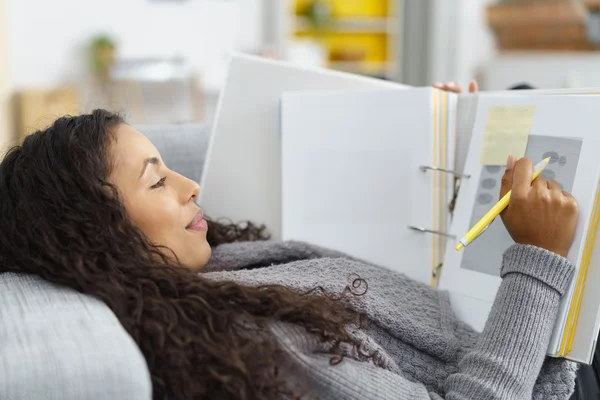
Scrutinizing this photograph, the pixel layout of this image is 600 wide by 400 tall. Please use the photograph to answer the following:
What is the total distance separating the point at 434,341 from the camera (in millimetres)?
933

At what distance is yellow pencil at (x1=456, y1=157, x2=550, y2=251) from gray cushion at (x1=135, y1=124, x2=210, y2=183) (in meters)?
0.71

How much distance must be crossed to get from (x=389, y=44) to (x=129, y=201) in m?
3.82

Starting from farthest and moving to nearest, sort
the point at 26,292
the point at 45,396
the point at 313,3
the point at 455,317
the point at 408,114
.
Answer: the point at 313,3 → the point at 408,114 → the point at 455,317 → the point at 26,292 → the point at 45,396

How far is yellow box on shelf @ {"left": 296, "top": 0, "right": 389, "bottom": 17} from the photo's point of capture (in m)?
4.51

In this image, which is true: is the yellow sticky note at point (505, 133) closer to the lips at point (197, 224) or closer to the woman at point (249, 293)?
the woman at point (249, 293)

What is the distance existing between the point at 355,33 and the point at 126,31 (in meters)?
1.49

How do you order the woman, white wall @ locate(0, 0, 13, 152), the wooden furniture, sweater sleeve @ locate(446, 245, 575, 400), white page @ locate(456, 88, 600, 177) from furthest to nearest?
the wooden furniture < white wall @ locate(0, 0, 13, 152) < white page @ locate(456, 88, 600, 177) < sweater sleeve @ locate(446, 245, 575, 400) < the woman

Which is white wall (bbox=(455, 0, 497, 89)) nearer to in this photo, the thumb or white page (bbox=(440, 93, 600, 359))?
white page (bbox=(440, 93, 600, 359))

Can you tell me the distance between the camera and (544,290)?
2.81 ft

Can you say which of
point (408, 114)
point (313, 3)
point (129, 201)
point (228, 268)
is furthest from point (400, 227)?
point (313, 3)

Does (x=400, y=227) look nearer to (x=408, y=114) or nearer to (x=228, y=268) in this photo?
(x=408, y=114)

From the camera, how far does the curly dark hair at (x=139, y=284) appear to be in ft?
2.31

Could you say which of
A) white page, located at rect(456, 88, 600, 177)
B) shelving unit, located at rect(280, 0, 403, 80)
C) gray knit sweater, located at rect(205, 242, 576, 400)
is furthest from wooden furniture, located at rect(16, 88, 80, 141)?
gray knit sweater, located at rect(205, 242, 576, 400)

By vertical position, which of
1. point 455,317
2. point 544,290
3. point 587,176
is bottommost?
point 455,317
